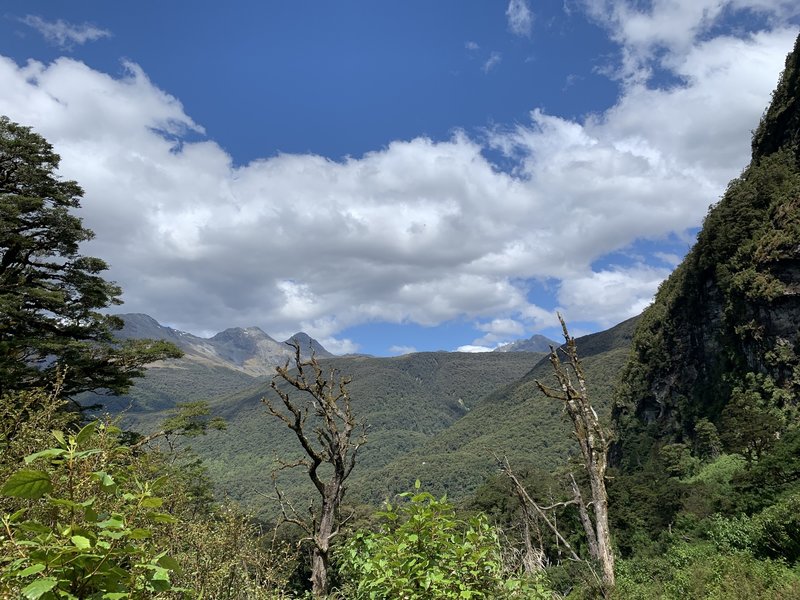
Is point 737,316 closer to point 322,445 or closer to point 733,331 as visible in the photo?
point 733,331

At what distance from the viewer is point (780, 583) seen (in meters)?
15.9

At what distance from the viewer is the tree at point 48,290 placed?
1839cm

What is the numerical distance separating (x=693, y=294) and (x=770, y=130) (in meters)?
28.4

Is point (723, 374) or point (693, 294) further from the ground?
point (693, 294)

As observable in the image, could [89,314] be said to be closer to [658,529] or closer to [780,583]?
[780,583]

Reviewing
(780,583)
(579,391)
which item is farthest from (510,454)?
(579,391)

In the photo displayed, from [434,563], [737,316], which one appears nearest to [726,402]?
[737,316]

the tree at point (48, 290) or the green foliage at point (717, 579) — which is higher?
the tree at point (48, 290)

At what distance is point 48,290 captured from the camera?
19.3 metres

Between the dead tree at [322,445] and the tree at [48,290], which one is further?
the tree at [48,290]

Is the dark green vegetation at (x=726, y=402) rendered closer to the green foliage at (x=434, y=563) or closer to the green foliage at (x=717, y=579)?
the green foliage at (x=717, y=579)

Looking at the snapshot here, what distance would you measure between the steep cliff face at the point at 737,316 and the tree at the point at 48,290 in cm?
6310

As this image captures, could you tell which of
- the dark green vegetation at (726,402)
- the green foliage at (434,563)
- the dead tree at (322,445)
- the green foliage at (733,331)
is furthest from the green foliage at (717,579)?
the green foliage at (733,331)

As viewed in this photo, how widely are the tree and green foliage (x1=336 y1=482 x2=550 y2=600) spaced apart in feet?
60.2
